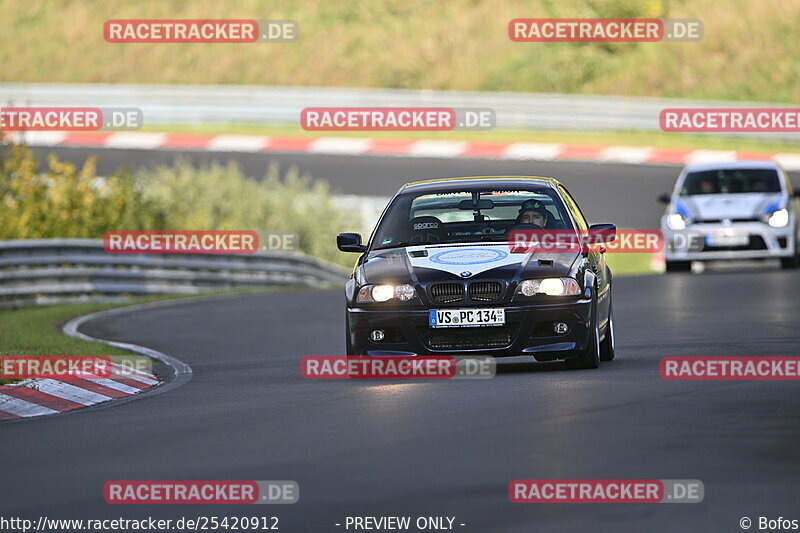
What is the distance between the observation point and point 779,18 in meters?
46.8

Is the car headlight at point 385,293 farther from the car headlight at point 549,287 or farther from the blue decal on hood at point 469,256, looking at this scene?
the car headlight at point 549,287

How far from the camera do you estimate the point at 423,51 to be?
2000 inches

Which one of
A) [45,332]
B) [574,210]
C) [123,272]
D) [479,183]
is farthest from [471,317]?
[123,272]

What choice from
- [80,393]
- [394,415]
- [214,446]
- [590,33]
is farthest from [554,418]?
[590,33]

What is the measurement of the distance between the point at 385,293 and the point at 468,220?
4.38ft

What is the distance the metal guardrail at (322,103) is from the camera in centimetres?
4031

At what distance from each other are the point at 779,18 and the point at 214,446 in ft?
131

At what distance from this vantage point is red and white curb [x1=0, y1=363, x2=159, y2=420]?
11836mm

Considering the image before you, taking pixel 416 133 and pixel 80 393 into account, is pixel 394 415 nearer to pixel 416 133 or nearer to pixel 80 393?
pixel 80 393

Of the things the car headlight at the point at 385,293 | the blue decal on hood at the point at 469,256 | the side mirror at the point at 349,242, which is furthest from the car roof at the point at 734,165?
the car headlight at the point at 385,293

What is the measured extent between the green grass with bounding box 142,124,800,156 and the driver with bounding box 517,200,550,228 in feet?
84.9

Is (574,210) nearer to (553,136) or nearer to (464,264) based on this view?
(464,264)

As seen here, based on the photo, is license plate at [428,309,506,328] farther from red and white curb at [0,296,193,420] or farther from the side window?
red and white curb at [0,296,193,420]

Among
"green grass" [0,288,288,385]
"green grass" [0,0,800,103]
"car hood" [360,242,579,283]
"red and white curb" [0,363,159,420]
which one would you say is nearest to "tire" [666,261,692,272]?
"green grass" [0,288,288,385]
